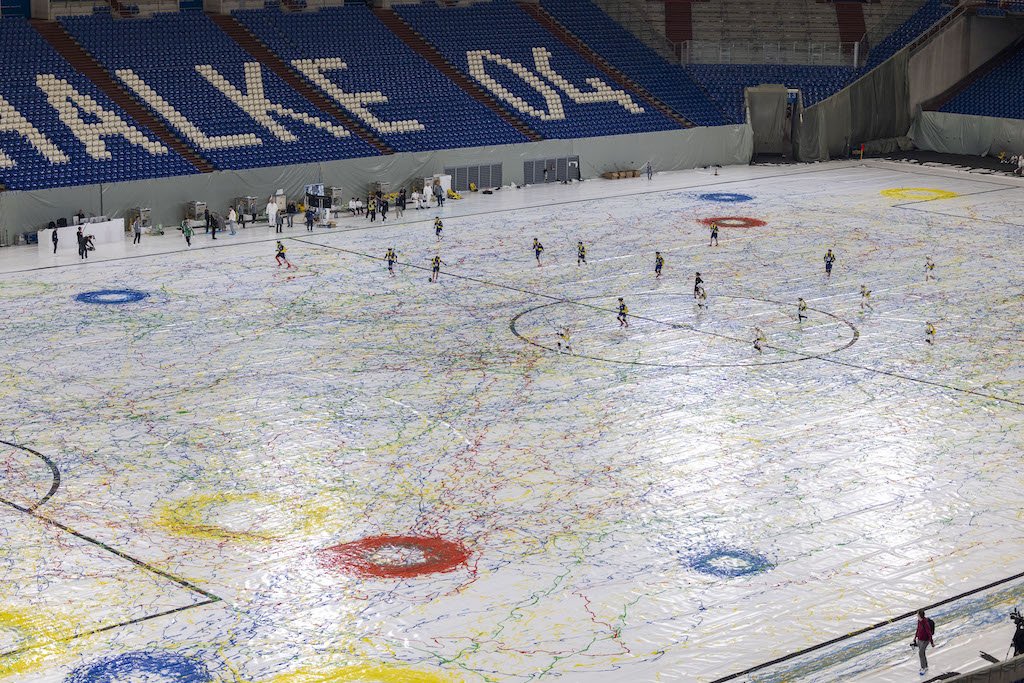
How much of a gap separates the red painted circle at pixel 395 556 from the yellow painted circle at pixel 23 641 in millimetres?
6346

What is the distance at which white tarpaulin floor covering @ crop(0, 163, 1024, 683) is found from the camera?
85.7 feet

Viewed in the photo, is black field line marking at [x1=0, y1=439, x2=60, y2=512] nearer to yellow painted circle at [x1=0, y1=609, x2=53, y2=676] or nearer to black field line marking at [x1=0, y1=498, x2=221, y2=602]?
black field line marking at [x1=0, y1=498, x2=221, y2=602]

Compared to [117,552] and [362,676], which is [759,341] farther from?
[362,676]

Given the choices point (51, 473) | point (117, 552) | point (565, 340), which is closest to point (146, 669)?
point (117, 552)

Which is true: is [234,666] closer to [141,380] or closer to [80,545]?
[80,545]

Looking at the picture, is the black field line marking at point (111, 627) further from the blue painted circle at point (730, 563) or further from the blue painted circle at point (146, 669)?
the blue painted circle at point (730, 563)

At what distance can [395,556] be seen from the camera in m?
30.0

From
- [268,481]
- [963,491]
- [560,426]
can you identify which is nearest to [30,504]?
[268,481]

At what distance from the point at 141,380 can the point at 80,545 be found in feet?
41.8

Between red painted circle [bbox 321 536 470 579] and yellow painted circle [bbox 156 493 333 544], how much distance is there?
160 cm

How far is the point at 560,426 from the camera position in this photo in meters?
38.6

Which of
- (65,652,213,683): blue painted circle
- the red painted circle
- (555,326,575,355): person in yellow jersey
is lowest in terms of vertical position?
(65,652,213,683): blue painted circle

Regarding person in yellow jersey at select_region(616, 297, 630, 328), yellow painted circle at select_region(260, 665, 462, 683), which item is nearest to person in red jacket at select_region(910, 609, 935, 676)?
yellow painted circle at select_region(260, 665, 462, 683)

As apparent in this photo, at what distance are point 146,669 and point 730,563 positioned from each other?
42.5ft
